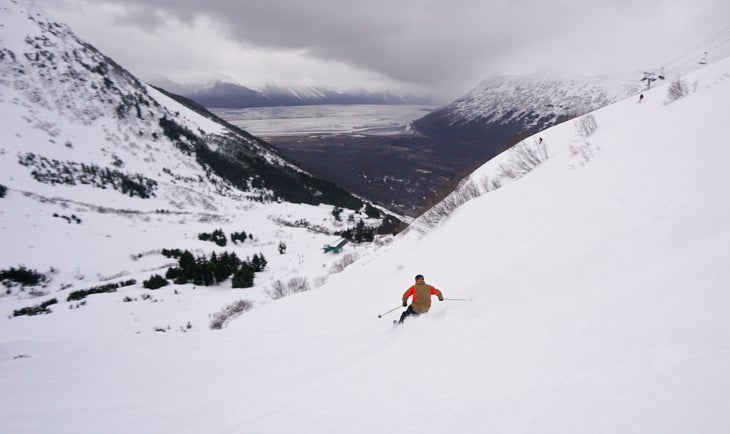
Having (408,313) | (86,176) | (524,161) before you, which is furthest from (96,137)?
(408,313)

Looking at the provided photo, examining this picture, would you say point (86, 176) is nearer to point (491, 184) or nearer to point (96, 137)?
point (96, 137)

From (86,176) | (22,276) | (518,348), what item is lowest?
(22,276)

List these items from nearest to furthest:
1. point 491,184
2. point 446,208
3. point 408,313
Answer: point 408,313 → point 491,184 → point 446,208

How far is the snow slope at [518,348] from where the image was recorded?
409 centimetres

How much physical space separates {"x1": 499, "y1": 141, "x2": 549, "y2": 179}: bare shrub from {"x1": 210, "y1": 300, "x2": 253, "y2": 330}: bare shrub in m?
23.0

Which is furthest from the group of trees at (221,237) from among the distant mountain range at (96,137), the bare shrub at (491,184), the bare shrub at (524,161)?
the bare shrub at (524,161)

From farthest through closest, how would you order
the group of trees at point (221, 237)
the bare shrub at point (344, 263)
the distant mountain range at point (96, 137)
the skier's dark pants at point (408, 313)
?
the distant mountain range at point (96, 137)
the group of trees at point (221, 237)
the bare shrub at point (344, 263)
the skier's dark pants at point (408, 313)

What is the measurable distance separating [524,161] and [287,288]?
2275 cm

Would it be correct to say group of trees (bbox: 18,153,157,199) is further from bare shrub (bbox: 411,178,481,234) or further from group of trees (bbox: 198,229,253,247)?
bare shrub (bbox: 411,178,481,234)

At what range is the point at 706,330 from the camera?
4117mm

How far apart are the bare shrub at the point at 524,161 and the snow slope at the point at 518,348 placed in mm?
10892

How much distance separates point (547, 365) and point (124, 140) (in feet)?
375

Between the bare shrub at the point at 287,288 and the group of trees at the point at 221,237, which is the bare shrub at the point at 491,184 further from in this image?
the group of trees at the point at 221,237

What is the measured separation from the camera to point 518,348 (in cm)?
570
